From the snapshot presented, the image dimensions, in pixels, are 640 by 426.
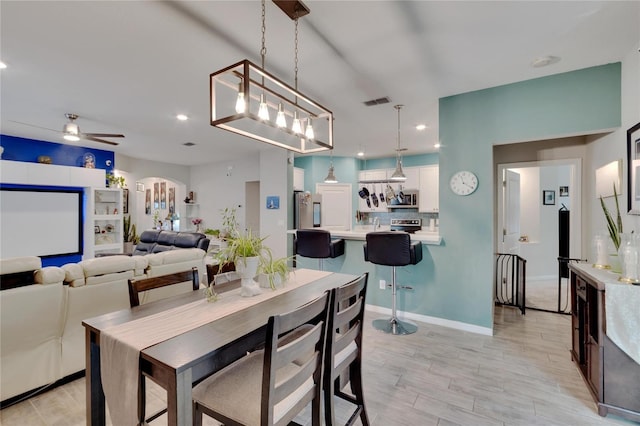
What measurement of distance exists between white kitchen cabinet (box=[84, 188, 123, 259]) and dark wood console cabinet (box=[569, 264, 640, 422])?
7.39m

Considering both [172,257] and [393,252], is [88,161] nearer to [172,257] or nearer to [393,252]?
[172,257]

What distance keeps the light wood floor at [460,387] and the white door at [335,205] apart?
3814 millimetres

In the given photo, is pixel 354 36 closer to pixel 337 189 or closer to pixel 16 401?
pixel 16 401

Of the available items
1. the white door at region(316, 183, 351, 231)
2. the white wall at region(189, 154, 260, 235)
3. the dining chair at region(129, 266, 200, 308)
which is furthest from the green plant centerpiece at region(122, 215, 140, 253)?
the dining chair at region(129, 266, 200, 308)

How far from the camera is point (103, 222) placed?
20.3 ft

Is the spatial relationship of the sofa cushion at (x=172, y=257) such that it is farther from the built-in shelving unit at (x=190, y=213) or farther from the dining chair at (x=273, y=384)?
the built-in shelving unit at (x=190, y=213)

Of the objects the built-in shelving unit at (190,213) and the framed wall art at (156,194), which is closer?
the built-in shelving unit at (190,213)

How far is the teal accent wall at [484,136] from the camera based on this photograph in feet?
8.93

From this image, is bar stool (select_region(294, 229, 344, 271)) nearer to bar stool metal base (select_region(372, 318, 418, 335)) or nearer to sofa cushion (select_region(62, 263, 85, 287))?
bar stool metal base (select_region(372, 318, 418, 335))

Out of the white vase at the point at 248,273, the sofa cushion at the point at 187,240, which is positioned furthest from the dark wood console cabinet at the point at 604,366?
the sofa cushion at the point at 187,240

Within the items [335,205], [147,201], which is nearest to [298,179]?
[335,205]

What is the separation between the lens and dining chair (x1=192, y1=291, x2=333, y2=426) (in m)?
1.10

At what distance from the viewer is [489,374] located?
2416 millimetres

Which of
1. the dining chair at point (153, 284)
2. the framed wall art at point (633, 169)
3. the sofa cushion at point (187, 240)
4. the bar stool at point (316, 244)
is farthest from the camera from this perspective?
the sofa cushion at point (187, 240)
